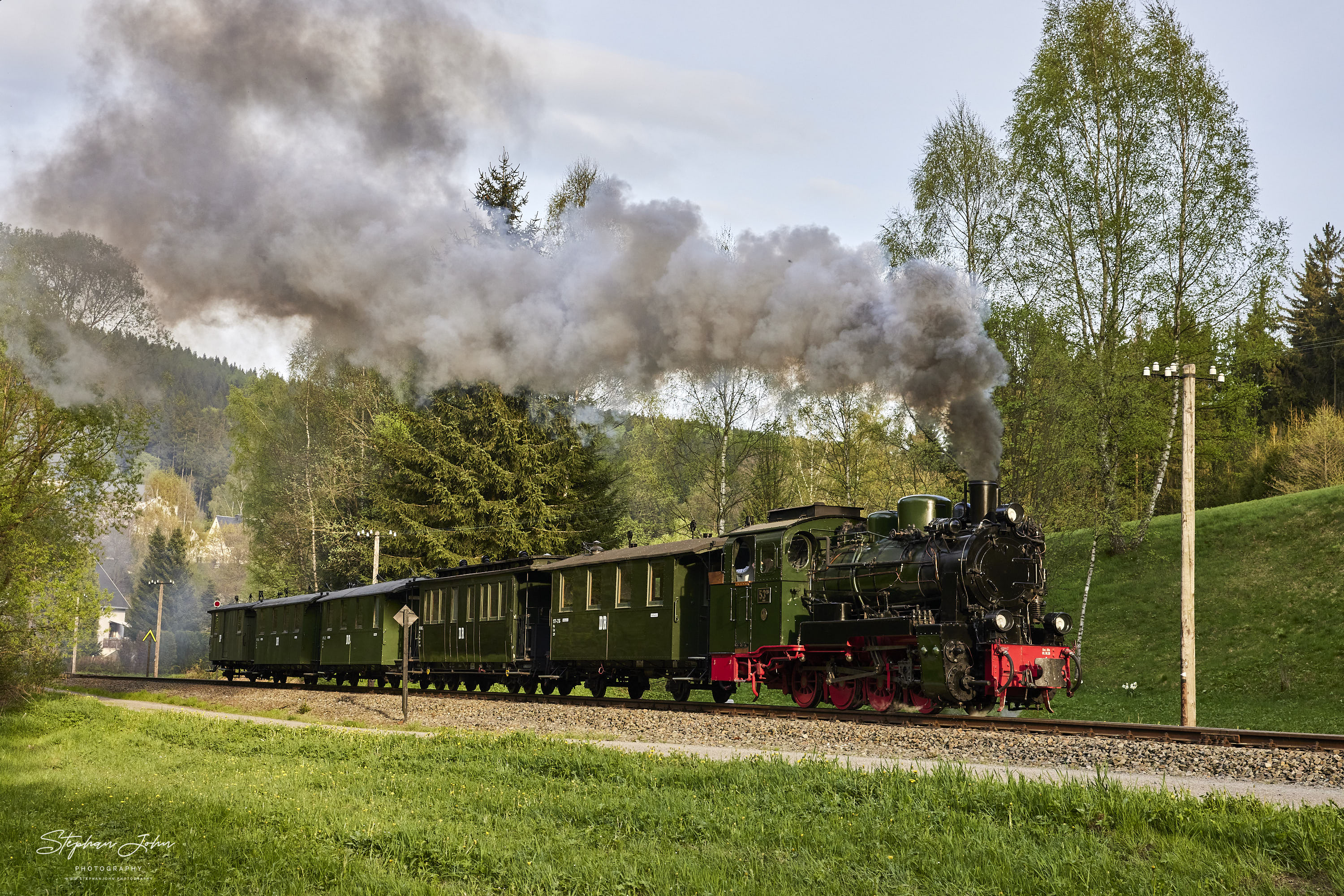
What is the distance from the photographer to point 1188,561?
659 inches

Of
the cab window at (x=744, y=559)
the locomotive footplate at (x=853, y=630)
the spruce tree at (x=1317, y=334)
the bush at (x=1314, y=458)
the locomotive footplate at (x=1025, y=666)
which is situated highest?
the spruce tree at (x=1317, y=334)

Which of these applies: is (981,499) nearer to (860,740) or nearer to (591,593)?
(860,740)

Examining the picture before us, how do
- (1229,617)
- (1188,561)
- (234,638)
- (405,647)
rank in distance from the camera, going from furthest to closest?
(234,638) < (1229,617) < (405,647) < (1188,561)

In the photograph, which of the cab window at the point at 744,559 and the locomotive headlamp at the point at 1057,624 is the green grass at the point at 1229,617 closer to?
the locomotive headlamp at the point at 1057,624

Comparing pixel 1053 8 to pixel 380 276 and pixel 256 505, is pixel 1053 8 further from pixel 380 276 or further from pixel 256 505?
pixel 256 505

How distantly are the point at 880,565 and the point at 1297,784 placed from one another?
697cm

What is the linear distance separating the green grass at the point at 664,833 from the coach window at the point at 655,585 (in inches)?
283

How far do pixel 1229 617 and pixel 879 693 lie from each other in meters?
13.8

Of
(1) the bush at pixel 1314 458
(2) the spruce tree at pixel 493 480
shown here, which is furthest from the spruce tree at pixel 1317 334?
(2) the spruce tree at pixel 493 480

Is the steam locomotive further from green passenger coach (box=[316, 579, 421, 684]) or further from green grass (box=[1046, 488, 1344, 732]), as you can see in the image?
green grass (box=[1046, 488, 1344, 732])

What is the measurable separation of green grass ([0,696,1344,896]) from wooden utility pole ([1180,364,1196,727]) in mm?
9282

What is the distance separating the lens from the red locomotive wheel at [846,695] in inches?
630

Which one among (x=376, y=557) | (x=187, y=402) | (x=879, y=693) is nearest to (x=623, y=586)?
(x=879, y=693)

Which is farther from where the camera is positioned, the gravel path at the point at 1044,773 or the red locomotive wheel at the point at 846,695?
the red locomotive wheel at the point at 846,695
